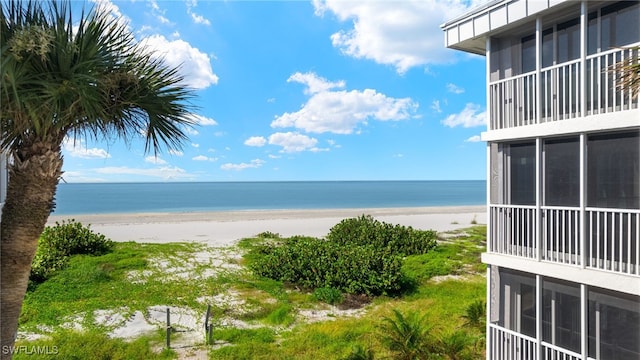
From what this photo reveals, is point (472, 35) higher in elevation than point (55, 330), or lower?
higher

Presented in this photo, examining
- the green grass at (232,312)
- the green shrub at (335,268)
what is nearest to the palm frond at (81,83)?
the green grass at (232,312)

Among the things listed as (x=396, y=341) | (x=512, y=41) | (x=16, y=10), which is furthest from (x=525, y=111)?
(x=16, y=10)

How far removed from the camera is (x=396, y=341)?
25.1 ft

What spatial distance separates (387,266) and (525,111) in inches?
302

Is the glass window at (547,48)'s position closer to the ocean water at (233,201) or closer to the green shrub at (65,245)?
the green shrub at (65,245)

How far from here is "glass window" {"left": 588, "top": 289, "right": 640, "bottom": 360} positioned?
18.3 ft

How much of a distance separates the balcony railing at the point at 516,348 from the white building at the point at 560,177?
2 cm

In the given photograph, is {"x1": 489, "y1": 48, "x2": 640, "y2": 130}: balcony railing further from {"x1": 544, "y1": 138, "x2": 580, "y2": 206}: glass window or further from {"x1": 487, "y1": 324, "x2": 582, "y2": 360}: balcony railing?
{"x1": 487, "y1": 324, "x2": 582, "y2": 360}: balcony railing

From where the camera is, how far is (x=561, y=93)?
6.26 m

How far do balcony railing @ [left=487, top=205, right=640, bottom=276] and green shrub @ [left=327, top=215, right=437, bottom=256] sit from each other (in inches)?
428

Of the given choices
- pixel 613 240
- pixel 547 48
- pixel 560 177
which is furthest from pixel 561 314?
pixel 547 48

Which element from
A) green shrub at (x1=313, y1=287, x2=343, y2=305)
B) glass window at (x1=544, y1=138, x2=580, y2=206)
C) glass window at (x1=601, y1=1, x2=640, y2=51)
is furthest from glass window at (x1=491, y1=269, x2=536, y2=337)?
green shrub at (x1=313, y1=287, x2=343, y2=305)

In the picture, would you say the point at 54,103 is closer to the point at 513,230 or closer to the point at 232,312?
the point at 513,230

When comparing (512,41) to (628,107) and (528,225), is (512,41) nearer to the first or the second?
(628,107)
